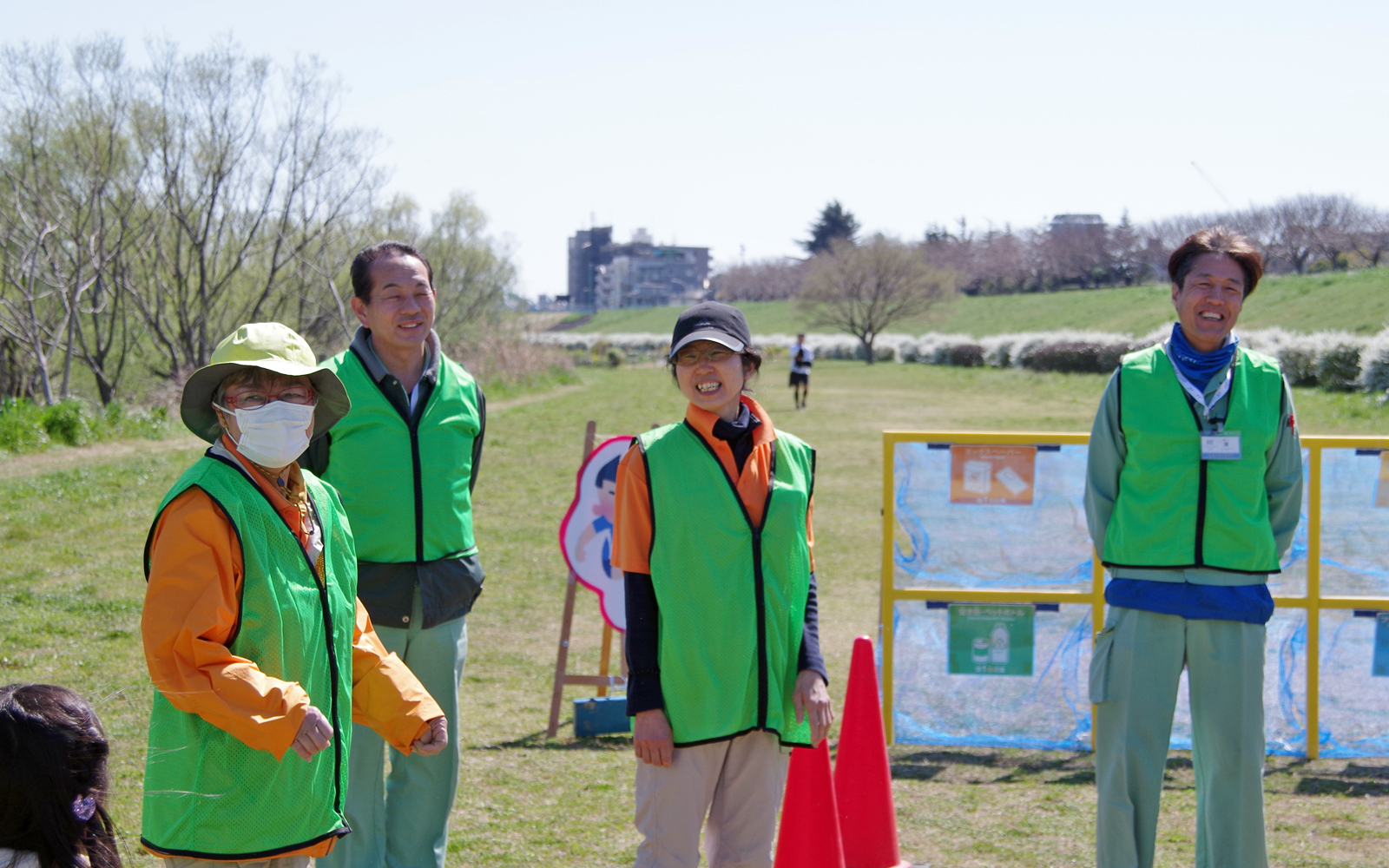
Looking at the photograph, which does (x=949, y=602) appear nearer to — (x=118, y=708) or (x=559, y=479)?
(x=118, y=708)

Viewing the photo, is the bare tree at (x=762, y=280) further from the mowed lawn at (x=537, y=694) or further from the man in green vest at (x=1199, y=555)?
the man in green vest at (x=1199, y=555)

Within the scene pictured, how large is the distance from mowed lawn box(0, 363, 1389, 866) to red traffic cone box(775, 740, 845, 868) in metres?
0.69

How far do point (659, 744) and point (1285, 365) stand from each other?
1205 inches

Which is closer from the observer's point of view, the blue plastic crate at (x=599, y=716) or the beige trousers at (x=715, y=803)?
the beige trousers at (x=715, y=803)

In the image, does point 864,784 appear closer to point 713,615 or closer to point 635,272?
point 713,615

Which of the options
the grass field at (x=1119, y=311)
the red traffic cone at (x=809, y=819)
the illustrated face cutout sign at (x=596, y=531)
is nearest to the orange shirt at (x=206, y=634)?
the red traffic cone at (x=809, y=819)

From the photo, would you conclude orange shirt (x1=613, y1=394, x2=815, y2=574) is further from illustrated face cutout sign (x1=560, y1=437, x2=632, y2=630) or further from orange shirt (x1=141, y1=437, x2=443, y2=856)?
illustrated face cutout sign (x1=560, y1=437, x2=632, y2=630)

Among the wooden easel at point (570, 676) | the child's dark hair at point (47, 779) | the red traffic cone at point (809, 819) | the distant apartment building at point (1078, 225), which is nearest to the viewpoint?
the child's dark hair at point (47, 779)

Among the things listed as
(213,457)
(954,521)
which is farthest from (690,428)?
(954,521)

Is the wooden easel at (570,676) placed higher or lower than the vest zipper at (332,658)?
lower

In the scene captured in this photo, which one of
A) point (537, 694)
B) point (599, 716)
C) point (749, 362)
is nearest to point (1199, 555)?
point (749, 362)

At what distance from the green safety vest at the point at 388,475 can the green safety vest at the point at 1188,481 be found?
2120 millimetres

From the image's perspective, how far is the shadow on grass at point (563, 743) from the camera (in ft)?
17.4

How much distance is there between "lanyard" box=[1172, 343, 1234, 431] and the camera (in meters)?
3.40
